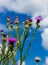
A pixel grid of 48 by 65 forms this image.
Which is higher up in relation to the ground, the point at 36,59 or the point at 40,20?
the point at 40,20

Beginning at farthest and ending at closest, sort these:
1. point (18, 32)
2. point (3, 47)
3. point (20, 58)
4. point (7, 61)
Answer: point (18, 32) → point (7, 61) → point (20, 58) → point (3, 47)

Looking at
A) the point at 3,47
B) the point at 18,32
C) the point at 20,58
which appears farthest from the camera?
the point at 18,32

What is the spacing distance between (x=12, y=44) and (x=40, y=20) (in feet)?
8.42

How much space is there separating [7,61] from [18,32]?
1.09 metres

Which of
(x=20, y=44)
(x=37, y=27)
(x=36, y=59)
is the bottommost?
(x=36, y=59)

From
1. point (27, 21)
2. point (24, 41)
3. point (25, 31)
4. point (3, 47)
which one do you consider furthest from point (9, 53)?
point (27, 21)

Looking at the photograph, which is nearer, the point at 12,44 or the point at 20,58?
the point at 12,44

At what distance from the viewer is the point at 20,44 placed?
→ 7.46m

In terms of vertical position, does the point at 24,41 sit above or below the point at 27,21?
below

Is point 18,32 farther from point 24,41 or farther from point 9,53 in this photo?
point 9,53

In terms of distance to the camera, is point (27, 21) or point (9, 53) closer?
point (9, 53)

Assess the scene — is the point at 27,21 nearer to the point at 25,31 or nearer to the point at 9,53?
the point at 25,31

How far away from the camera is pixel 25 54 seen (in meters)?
7.28

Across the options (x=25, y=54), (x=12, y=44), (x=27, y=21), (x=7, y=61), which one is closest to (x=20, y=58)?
(x=25, y=54)
